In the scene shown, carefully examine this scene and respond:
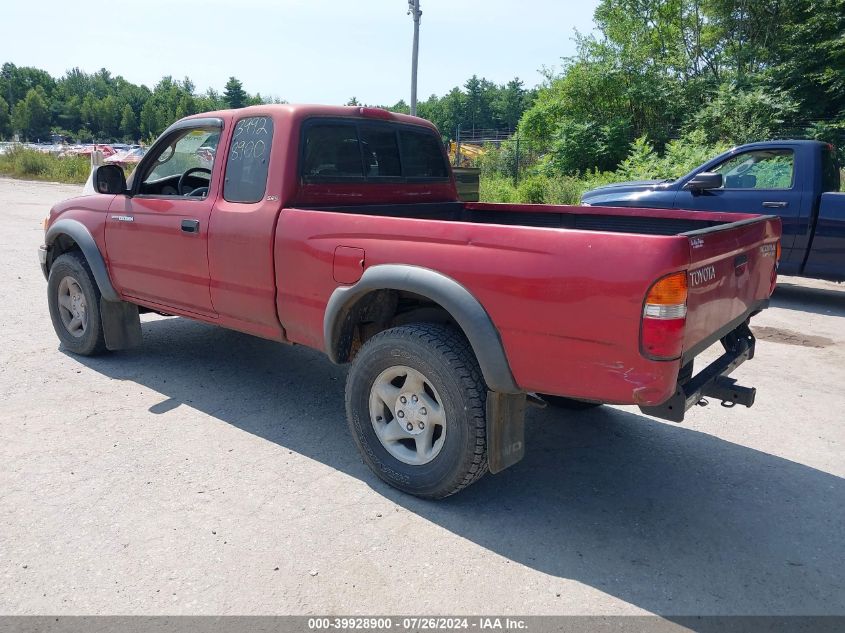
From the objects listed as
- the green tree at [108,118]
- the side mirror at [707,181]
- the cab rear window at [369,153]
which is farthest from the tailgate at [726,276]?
the green tree at [108,118]

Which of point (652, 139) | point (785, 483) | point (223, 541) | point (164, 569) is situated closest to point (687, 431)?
point (785, 483)

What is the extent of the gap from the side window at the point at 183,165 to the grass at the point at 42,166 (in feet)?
88.9

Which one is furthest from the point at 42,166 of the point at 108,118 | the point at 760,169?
the point at 108,118

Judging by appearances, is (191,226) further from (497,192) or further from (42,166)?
(42,166)

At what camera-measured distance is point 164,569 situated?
279cm

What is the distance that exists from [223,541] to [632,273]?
2.10 m

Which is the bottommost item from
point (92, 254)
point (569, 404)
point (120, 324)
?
point (569, 404)

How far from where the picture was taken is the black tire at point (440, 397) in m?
3.08

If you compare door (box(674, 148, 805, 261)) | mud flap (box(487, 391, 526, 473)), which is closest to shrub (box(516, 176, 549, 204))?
door (box(674, 148, 805, 261))

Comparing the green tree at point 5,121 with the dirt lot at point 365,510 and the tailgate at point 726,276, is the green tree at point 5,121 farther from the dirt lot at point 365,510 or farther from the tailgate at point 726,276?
the tailgate at point 726,276

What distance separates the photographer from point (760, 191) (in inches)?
317

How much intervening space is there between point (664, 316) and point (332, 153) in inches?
95.4

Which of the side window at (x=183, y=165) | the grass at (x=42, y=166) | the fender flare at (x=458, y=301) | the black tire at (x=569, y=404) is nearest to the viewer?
the fender flare at (x=458, y=301)

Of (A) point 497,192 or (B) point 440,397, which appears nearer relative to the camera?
(B) point 440,397
